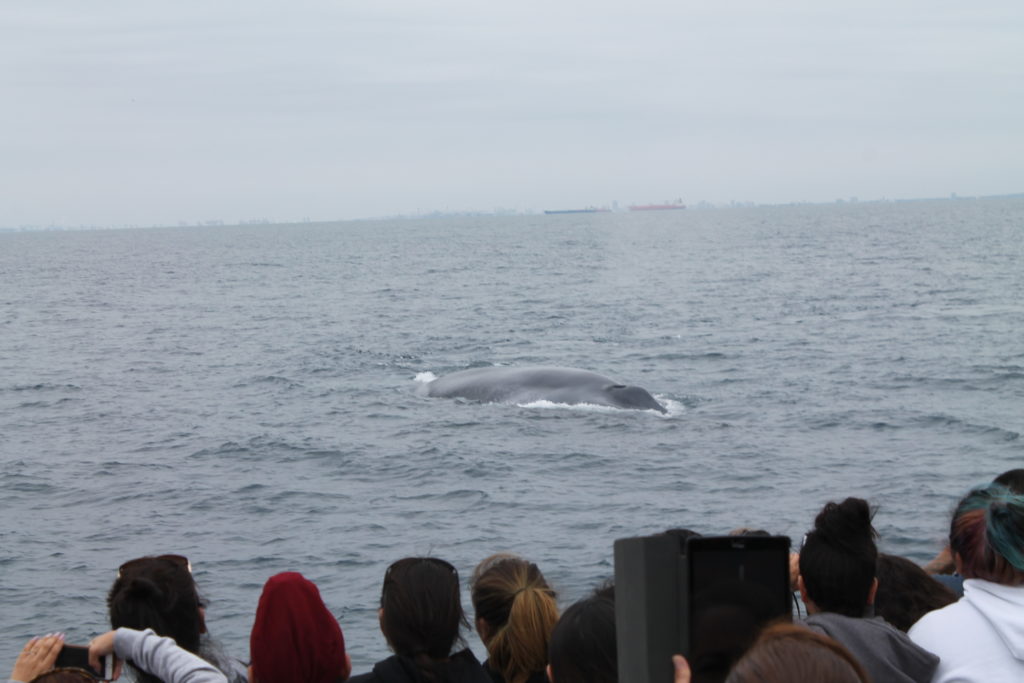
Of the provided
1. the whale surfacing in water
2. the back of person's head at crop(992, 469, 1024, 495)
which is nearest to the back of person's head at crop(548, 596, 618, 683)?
the back of person's head at crop(992, 469, 1024, 495)

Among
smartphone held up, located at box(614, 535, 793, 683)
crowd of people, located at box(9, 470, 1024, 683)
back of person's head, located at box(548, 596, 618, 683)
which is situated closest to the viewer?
smartphone held up, located at box(614, 535, 793, 683)

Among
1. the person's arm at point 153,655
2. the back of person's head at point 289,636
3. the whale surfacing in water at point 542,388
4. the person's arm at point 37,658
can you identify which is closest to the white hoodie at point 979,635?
the back of person's head at point 289,636

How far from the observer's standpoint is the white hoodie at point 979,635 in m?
4.25

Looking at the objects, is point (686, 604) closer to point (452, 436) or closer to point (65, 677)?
point (65, 677)

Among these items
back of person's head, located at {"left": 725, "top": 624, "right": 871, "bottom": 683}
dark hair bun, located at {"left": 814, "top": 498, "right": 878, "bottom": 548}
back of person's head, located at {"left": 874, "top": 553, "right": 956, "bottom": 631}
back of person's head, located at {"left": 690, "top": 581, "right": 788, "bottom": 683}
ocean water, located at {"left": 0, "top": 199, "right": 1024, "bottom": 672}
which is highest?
back of person's head, located at {"left": 725, "top": 624, "right": 871, "bottom": 683}

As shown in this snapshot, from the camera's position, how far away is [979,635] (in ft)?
14.3

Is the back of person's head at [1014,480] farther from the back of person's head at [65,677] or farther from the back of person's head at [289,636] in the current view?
the back of person's head at [65,677]

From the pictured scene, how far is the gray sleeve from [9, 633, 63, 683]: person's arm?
231 millimetres

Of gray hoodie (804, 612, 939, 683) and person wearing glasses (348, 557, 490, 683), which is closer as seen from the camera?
gray hoodie (804, 612, 939, 683)

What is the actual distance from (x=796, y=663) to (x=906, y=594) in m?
3.36

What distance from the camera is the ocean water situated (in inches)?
630

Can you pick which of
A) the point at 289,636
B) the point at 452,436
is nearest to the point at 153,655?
the point at 289,636

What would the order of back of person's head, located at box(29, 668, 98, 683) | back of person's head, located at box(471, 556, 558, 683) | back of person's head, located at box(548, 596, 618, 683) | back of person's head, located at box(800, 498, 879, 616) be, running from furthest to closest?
1. back of person's head, located at box(471, 556, 558, 683)
2. back of person's head, located at box(800, 498, 879, 616)
3. back of person's head, located at box(29, 668, 98, 683)
4. back of person's head, located at box(548, 596, 618, 683)

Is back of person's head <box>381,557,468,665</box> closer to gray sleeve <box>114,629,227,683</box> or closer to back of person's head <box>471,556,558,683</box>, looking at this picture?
back of person's head <box>471,556,558,683</box>
